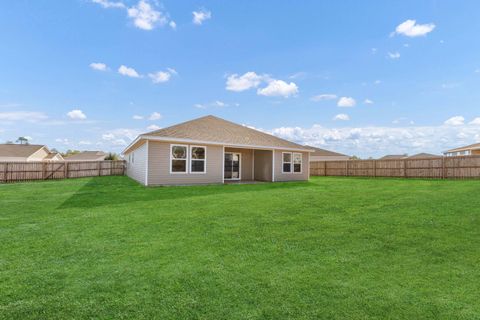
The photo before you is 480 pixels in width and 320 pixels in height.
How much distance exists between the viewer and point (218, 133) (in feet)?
49.5

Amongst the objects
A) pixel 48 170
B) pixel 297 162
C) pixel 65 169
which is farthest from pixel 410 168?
pixel 48 170

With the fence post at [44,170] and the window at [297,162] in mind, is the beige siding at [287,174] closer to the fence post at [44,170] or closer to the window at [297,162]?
the window at [297,162]

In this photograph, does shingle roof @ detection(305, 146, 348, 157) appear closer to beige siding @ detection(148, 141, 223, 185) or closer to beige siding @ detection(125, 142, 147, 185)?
beige siding @ detection(148, 141, 223, 185)

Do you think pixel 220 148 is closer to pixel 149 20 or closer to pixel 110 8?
pixel 149 20

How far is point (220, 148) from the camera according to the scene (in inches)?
552

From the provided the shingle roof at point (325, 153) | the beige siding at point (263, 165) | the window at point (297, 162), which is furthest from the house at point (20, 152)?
the shingle roof at point (325, 153)

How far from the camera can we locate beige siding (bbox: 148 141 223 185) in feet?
39.5

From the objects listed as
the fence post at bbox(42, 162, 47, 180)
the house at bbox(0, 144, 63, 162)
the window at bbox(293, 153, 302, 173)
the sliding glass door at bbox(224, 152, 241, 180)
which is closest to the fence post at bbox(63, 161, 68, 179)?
the fence post at bbox(42, 162, 47, 180)

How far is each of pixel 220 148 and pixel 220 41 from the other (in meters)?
7.19

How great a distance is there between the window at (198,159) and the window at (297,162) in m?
6.71

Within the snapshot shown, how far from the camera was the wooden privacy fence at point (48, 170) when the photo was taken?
15.9m

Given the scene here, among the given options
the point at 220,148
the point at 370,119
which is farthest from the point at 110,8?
the point at 370,119

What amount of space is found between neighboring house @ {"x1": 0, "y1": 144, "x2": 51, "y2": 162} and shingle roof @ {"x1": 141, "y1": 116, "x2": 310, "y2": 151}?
2934 centimetres

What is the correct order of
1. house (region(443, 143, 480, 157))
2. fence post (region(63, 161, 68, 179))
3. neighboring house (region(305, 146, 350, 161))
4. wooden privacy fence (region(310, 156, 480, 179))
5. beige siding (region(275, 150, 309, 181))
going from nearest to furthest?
wooden privacy fence (region(310, 156, 480, 179)) < beige siding (region(275, 150, 309, 181)) < fence post (region(63, 161, 68, 179)) < house (region(443, 143, 480, 157)) < neighboring house (region(305, 146, 350, 161))
